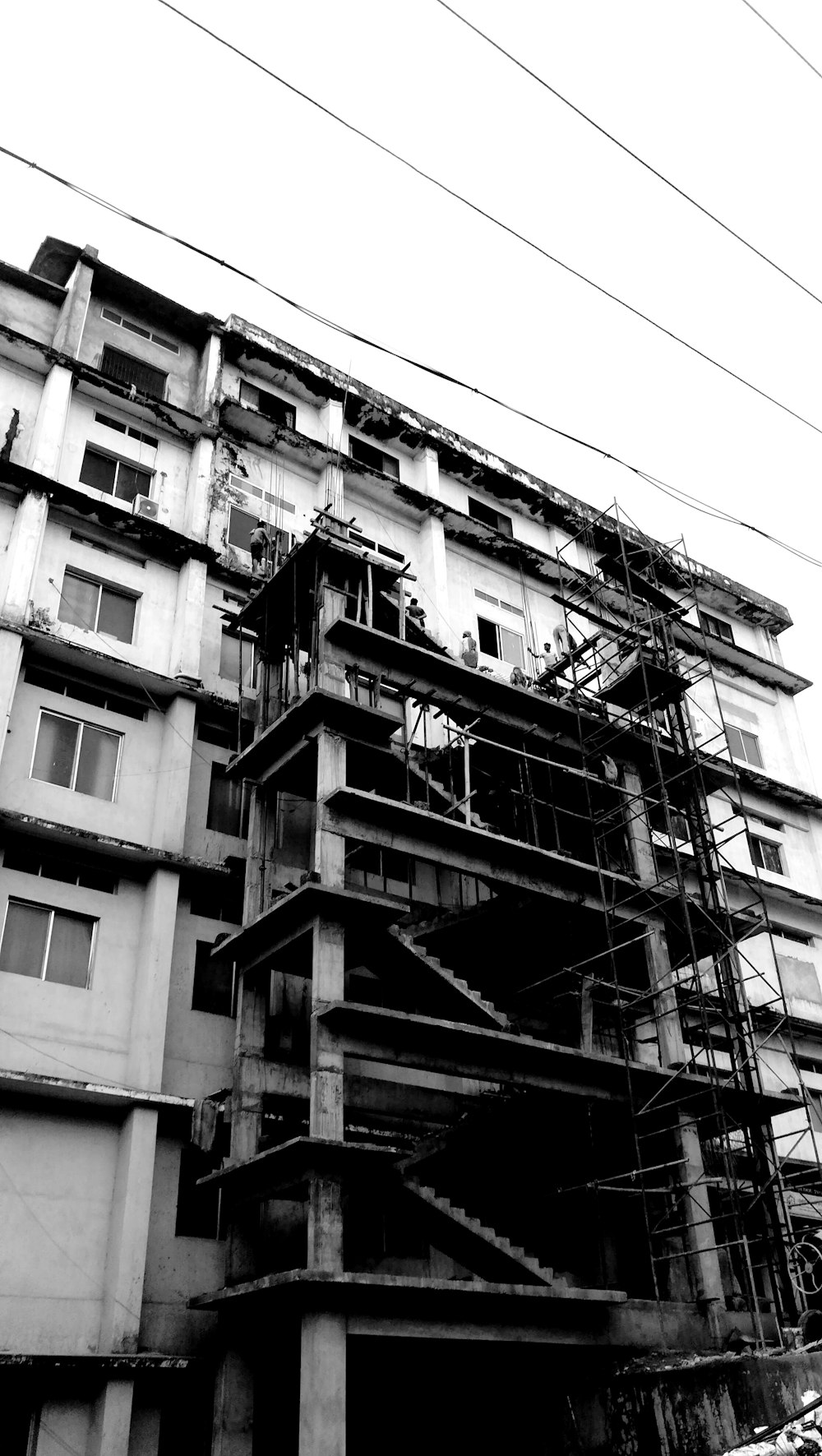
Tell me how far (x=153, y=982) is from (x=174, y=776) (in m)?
3.79

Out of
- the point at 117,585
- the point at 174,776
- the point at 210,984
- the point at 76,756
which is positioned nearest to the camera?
the point at 210,984

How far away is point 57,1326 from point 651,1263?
27.7 feet

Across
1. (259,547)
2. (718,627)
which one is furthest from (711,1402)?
(718,627)

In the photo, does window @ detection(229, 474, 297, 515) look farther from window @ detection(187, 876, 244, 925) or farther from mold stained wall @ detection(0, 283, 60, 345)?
window @ detection(187, 876, 244, 925)

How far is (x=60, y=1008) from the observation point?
1728 cm

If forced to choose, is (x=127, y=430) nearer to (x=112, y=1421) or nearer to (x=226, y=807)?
(x=226, y=807)

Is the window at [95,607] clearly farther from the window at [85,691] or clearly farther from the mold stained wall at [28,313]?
the mold stained wall at [28,313]

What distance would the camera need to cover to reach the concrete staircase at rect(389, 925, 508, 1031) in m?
16.7

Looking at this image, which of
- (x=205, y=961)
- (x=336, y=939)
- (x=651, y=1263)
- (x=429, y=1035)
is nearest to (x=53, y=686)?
(x=205, y=961)

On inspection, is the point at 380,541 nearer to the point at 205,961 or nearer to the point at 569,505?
the point at 569,505

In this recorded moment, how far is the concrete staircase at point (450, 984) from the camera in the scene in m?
16.7

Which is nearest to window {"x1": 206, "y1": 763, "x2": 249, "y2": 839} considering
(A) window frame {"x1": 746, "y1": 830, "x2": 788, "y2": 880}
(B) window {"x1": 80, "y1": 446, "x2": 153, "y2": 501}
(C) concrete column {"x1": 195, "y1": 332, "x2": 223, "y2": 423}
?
(B) window {"x1": 80, "y1": 446, "x2": 153, "y2": 501}

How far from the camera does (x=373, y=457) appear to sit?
93.3 feet

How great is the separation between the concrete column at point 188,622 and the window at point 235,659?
27.2 inches
